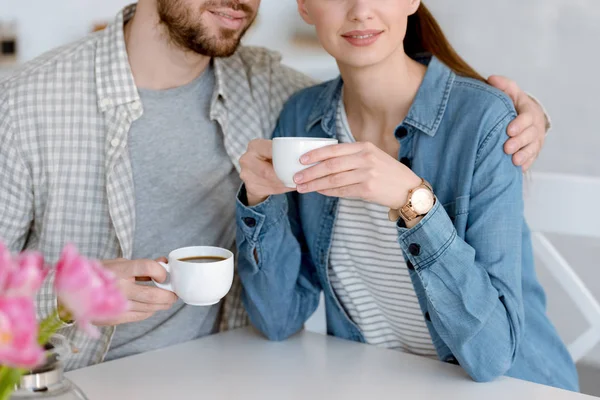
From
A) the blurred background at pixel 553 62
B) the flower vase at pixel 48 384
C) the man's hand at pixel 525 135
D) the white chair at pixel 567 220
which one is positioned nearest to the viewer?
the flower vase at pixel 48 384

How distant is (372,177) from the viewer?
42.3 inches

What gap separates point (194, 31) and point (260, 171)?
43 cm

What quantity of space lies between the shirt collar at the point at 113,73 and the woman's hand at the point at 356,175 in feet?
1.78

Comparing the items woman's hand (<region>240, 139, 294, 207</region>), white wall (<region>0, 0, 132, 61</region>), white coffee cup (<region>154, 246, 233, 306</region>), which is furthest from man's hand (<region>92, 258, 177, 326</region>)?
white wall (<region>0, 0, 132, 61</region>)

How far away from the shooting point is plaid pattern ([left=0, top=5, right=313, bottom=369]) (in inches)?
55.4

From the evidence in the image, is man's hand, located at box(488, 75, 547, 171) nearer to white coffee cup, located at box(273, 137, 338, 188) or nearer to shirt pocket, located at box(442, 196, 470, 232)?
shirt pocket, located at box(442, 196, 470, 232)

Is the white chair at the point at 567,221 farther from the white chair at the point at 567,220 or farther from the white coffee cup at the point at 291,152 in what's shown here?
the white coffee cup at the point at 291,152

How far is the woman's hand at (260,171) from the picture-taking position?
121 cm

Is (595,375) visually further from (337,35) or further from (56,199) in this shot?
(56,199)

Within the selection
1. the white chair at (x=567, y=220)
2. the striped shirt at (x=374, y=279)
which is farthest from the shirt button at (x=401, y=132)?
the white chair at (x=567, y=220)

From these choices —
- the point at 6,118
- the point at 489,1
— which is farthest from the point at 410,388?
the point at 489,1

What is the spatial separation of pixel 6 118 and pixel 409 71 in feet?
2.51

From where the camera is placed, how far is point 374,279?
139cm

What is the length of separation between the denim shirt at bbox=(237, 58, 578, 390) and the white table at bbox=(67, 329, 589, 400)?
2.2 inches
